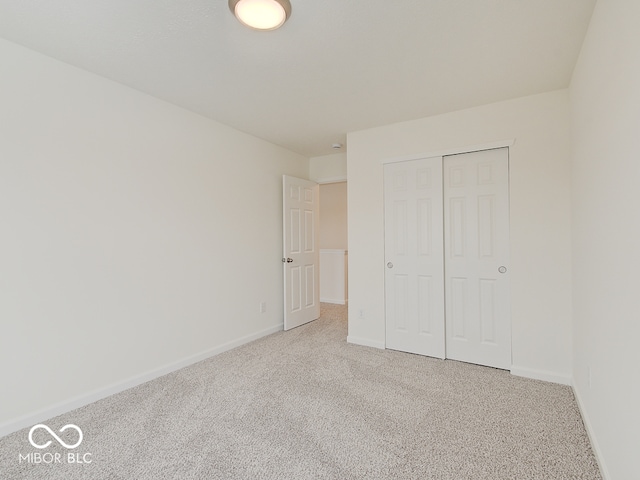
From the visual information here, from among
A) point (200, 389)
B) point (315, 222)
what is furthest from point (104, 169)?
point (315, 222)

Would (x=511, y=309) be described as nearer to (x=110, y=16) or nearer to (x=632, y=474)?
(x=632, y=474)

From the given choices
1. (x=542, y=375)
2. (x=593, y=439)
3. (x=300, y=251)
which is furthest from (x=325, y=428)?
(x=300, y=251)

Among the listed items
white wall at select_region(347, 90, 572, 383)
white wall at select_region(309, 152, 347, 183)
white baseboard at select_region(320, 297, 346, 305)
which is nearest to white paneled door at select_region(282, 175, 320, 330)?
white wall at select_region(309, 152, 347, 183)

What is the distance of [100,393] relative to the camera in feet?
7.65

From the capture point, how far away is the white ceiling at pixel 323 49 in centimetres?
169

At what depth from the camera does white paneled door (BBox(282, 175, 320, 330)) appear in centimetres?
409

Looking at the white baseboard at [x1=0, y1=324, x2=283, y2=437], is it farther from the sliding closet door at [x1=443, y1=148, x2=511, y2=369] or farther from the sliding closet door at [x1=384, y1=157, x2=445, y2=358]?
the sliding closet door at [x1=443, y1=148, x2=511, y2=369]

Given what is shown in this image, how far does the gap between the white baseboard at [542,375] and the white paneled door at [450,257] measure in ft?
0.36

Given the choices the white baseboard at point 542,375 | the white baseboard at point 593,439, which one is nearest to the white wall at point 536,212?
the white baseboard at point 542,375

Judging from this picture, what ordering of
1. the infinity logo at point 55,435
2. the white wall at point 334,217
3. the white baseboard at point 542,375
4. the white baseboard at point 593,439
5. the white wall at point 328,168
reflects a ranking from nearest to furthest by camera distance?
the white baseboard at point 593,439 < the infinity logo at point 55,435 < the white baseboard at point 542,375 < the white wall at point 328,168 < the white wall at point 334,217

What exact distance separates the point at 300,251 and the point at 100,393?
2.61 meters

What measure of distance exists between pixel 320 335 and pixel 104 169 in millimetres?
2809

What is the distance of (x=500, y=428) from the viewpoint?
194cm

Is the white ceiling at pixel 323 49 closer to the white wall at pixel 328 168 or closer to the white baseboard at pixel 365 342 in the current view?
the white wall at pixel 328 168
